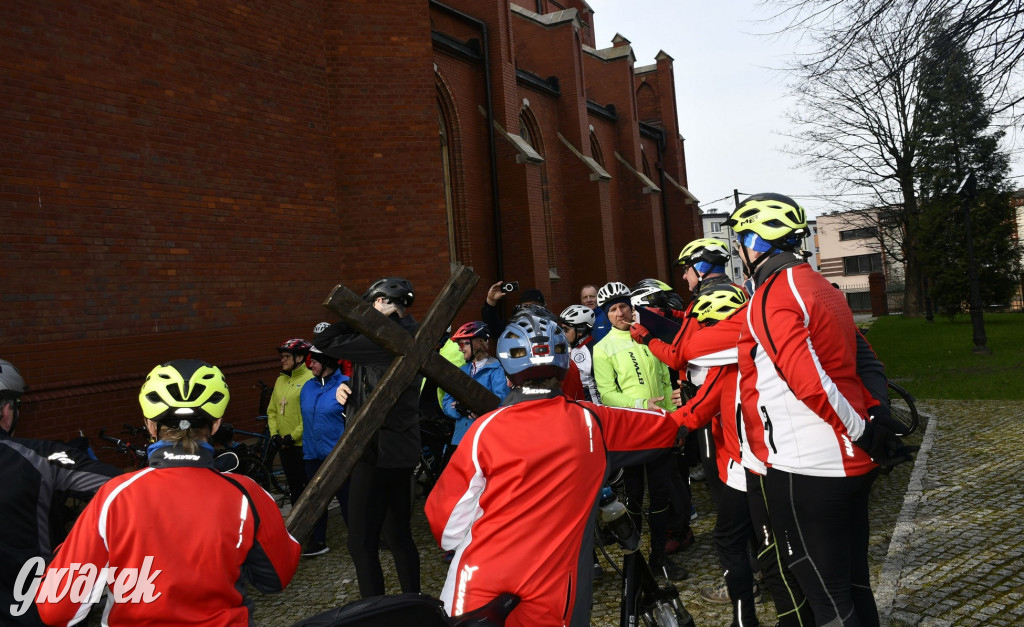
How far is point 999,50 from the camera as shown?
→ 8.64 meters

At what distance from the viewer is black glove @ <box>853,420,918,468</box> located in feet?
9.05

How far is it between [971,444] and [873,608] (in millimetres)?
6878

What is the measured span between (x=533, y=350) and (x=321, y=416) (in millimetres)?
4293

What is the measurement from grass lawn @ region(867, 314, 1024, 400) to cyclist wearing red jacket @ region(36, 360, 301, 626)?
12922 millimetres

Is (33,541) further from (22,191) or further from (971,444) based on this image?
(971,444)

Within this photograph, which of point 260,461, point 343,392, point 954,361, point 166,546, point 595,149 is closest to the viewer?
point 166,546

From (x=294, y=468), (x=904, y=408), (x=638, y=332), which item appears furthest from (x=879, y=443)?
(x=904, y=408)

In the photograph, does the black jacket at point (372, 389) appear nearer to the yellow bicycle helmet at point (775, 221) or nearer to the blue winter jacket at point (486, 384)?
the blue winter jacket at point (486, 384)

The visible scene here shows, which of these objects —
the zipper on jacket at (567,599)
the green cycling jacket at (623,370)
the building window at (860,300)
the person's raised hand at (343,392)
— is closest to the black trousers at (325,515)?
the person's raised hand at (343,392)

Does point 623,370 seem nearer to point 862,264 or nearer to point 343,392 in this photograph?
point 343,392

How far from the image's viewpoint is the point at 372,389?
4523 millimetres

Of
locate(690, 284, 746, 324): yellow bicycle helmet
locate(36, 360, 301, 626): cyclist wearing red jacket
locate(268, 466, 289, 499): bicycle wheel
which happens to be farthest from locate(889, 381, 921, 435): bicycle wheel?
locate(36, 360, 301, 626): cyclist wearing red jacket

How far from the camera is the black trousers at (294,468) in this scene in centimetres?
726

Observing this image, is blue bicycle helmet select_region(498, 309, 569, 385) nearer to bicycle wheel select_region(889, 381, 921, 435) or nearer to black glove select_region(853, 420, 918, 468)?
black glove select_region(853, 420, 918, 468)
